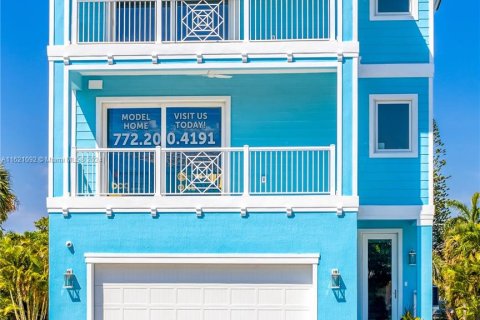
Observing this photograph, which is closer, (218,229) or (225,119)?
→ (218,229)

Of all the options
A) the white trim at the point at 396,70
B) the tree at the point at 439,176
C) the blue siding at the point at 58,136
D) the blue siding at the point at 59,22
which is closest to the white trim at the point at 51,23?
the blue siding at the point at 59,22

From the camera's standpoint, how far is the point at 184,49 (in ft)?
49.2

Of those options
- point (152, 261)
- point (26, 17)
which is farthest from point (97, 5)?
point (26, 17)

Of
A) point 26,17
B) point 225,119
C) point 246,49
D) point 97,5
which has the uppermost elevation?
point 26,17

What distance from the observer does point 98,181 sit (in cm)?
1531

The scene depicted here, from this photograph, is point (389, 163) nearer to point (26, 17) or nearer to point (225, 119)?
point (225, 119)

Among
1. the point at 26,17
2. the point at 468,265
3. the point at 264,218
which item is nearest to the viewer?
the point at 264,218

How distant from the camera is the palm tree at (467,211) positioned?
2348 centimetres

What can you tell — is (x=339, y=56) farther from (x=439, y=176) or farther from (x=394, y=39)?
(x=439, y=176)

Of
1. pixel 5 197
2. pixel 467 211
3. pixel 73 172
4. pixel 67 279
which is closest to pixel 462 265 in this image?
pixel 467 211

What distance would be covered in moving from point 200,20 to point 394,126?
15.2ft

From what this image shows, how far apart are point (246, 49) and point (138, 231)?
4.06 metres

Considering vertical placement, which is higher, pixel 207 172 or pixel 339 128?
pixel 339 128

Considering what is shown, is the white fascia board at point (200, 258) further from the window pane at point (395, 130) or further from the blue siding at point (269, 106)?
the window pane at point (395, 130)
